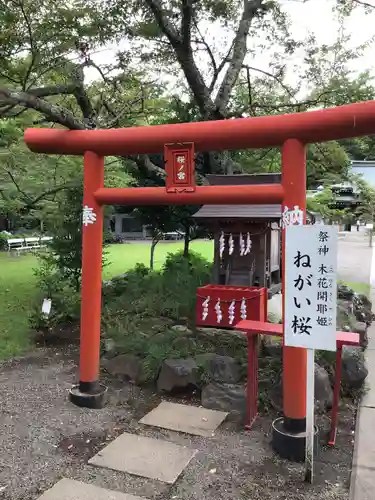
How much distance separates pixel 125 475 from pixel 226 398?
175cm

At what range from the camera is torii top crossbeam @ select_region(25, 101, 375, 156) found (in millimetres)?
3841

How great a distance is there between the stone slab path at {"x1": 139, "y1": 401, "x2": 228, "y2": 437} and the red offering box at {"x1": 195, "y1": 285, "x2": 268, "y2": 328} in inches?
61.5

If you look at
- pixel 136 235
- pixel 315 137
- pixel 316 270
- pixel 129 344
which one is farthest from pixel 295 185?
pixel 136 235

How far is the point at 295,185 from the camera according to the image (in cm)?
416

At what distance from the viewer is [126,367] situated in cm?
598

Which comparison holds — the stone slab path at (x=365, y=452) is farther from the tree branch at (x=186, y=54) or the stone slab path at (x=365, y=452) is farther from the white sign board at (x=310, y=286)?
the tree branch at (x=186, y=54)

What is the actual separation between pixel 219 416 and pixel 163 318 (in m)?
2.59

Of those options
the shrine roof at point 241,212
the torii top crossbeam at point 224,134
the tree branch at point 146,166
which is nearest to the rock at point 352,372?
the shrine roof at point 241,212

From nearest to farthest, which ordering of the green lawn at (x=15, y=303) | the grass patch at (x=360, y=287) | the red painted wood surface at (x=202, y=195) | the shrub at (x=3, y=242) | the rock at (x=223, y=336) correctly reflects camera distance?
the red painted wood surface at (x=202, y=195), the rock at (x=223, y=336), the green lawn at (x=15, y=303), the grass patch at (x=360, y=287), the shrub at (x=3, y=242)

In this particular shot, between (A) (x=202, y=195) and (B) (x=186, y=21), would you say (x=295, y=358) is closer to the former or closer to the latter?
(A) (x=202, y=195)

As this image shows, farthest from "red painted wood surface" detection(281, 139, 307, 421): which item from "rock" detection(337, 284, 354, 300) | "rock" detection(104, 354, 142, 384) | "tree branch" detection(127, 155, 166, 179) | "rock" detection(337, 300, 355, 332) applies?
"rock" detection(337, 284, 354, 300)

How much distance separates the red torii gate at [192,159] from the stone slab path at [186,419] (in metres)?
0.72

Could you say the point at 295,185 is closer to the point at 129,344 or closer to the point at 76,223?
the point at 129,344

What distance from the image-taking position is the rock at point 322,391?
5.01 metres
